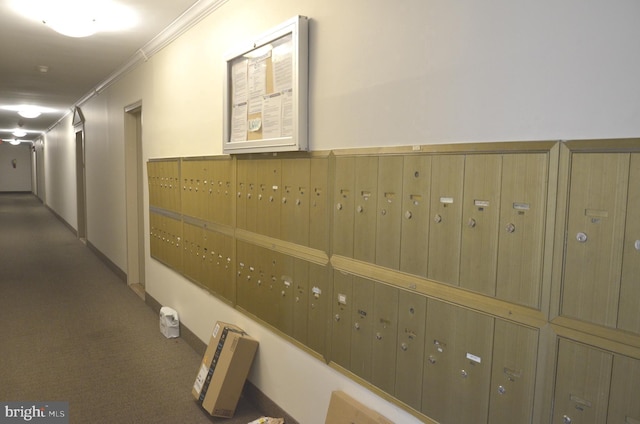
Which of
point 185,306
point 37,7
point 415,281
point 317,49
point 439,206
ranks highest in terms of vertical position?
point 37,7

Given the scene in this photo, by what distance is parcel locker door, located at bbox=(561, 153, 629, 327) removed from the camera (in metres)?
1.09

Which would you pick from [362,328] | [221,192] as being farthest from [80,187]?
[362,328]

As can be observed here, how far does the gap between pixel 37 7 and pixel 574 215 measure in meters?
3.60

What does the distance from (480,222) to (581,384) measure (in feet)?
1.66

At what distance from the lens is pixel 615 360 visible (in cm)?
110

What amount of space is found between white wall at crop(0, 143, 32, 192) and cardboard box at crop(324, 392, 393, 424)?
73.0ft

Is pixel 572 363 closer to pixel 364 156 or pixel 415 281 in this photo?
pixel 415 281

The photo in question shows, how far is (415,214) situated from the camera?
5.24 ft

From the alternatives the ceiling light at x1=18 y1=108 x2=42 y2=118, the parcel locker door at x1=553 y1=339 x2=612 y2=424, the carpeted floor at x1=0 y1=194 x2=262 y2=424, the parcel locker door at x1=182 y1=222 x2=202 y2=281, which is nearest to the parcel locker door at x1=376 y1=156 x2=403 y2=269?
the parcel locker door at x1=553 y1=339 x2=612 y2=424

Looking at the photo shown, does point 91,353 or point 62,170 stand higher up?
point 62,170

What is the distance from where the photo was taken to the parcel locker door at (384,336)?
1.72m

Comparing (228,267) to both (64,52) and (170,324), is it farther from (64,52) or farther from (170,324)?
(64,52)

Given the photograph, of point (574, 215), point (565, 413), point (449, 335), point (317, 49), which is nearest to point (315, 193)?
point (317, 49)

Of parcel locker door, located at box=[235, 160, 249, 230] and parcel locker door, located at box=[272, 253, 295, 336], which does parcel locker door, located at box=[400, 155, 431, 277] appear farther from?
parcel locker door, located at box=[235, 160, 249, 230]
